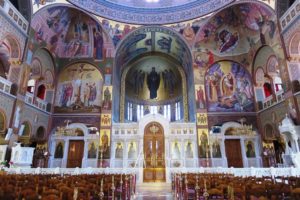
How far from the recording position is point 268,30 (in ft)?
54.7

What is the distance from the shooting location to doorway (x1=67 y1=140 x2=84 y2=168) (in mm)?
18852

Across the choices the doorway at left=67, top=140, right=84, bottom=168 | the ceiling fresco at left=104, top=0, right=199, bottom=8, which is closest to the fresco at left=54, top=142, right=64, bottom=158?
the doorway at left=67, top=140, right=84, bottom=168

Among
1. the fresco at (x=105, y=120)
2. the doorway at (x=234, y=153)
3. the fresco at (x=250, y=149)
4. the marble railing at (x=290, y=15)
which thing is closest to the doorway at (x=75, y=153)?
the fresco at (x=105, y=120)

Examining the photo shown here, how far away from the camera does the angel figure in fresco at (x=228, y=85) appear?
20.8 metres

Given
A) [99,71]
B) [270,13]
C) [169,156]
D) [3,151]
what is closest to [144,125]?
[169,156]

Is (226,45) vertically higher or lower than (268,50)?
higher

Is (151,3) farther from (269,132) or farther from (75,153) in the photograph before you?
(269,132)

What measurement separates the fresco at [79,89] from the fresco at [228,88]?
447 inches

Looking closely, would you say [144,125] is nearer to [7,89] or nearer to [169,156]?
[169,156]

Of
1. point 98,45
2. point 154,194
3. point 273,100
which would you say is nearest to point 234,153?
point 273,100

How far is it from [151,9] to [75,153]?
16.2 m

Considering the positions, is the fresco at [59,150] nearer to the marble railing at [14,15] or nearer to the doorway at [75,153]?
the doorway at [75,153]

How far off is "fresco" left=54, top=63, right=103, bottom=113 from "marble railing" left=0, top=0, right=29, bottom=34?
6.51 meters

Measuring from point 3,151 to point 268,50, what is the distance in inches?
867
